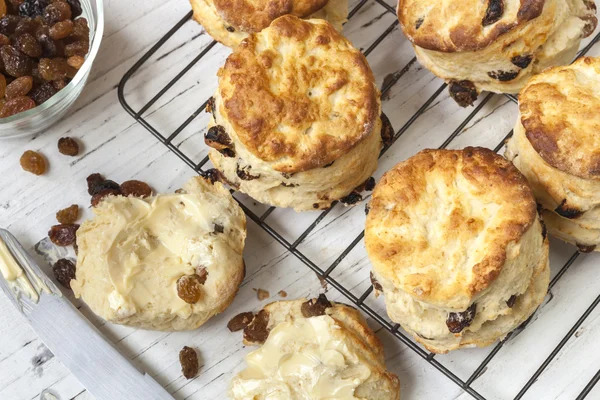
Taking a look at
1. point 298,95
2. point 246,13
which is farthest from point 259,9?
point 298,95

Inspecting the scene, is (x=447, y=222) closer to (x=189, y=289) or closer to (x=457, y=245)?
(x=457, y=245)

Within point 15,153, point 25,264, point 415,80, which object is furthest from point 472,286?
point 15,153

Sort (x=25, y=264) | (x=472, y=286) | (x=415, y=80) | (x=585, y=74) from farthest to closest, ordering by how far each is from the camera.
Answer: (x=415, y=80) < (x=25, y=264) < (x=585, y=74) < (x=472, y=286)

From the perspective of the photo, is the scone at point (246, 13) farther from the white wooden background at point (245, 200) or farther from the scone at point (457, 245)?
the scone at point (457, 245)

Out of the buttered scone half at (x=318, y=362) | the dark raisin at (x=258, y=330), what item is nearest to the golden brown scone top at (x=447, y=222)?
the buttered scone half at (x=318, y=362)

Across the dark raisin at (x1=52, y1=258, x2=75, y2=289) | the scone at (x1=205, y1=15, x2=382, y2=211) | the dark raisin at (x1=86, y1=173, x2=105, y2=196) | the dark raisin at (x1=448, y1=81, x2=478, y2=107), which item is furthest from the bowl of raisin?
the dark raisin at (x1=448, y1=81, x2=478, y2=107)

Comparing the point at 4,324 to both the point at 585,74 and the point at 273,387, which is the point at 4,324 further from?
the point at 585,74
